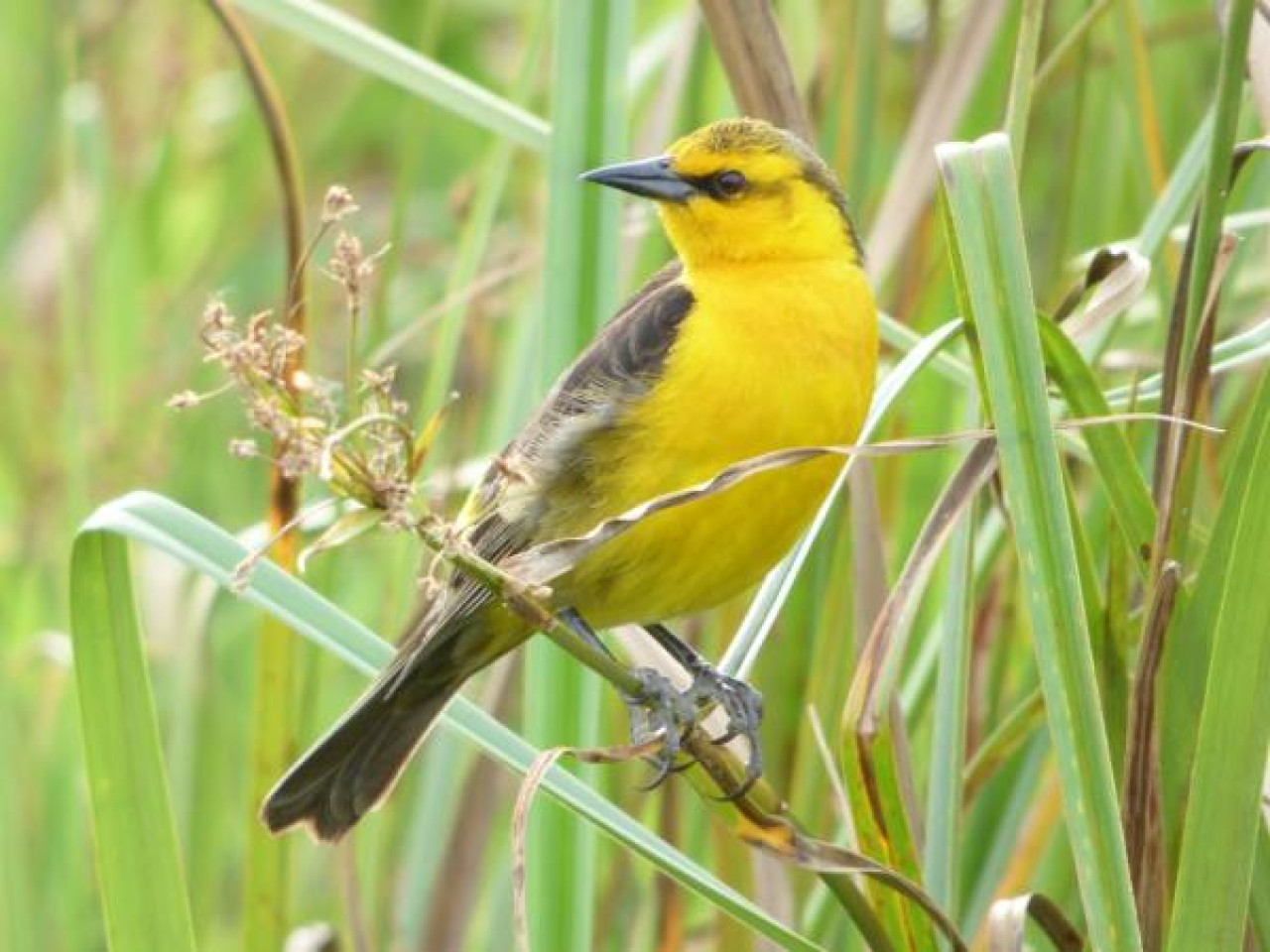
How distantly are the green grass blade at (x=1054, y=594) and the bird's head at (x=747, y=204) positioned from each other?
0.91 metres

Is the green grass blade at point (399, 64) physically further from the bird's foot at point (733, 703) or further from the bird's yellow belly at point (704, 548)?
the bird's foot at point (733, 703)

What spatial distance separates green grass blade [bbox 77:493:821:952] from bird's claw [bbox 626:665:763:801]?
97 mm

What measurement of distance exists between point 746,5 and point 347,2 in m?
2.88

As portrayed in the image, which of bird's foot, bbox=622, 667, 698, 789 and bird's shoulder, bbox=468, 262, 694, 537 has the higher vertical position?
bird's shoulder, bbox=468, 262, 694, 537

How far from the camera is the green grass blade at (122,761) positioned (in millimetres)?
1560

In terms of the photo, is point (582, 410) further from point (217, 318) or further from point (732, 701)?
point (217, 318)

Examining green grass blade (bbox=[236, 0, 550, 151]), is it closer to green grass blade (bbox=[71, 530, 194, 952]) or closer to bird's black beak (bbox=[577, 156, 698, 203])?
bird's black beak (bbox=[577, 156, 698, 203])

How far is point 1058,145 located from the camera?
11.2ft

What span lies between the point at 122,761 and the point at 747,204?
40.5 inches

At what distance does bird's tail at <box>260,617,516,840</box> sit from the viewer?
196cm

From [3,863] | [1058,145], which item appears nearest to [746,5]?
[3,863]

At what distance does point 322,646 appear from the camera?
64.1 inches

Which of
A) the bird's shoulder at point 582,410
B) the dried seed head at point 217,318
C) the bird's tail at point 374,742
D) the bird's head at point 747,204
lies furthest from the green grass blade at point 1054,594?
the bird's head at point 747,204

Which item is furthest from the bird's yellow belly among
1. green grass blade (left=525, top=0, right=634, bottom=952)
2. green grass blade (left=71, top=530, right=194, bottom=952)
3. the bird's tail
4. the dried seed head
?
the dried seed head
